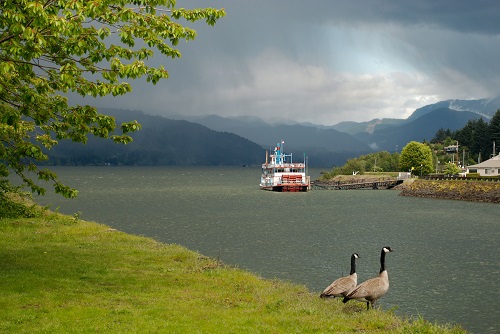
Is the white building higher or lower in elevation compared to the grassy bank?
higher

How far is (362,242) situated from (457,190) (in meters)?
73.8

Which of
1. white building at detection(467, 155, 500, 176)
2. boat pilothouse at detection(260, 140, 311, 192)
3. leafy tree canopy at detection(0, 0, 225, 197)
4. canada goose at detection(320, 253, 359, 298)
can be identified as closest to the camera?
leafy tree canopy at detection(0, 0, 225, 197)

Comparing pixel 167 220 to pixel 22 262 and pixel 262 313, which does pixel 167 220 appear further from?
pixel 262 313

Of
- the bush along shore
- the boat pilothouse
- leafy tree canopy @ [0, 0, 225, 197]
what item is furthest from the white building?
leafy tree canopy @ [0, 0, 225, 197]

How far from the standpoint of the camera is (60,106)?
1541cm

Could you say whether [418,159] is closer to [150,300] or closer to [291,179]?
[291,179]

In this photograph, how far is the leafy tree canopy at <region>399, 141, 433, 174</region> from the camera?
160500 mm

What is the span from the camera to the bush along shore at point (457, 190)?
10488 centimetres

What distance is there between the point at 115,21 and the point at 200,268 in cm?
1501

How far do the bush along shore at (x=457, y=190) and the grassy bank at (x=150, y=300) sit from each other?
93.5 m

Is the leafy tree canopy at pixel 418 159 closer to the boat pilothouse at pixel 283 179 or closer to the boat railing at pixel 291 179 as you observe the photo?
the boat pilothouse at pixel 283 179

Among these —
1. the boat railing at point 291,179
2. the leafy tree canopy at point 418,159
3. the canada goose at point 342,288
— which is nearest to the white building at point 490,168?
the leafy tree canopy at point 418,159

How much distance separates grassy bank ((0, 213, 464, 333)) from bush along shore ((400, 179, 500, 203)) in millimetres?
A: 93486

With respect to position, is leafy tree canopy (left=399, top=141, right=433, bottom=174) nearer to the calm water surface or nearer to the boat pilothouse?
the boat pilothouse
